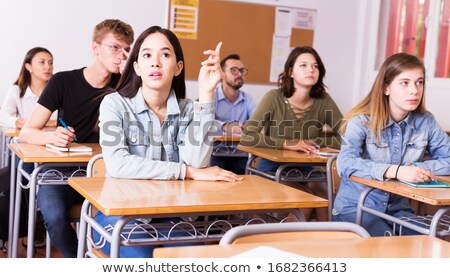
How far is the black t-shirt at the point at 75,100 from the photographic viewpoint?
10.4 feet

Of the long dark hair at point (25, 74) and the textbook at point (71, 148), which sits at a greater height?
the long dark hair at point (25, 74)

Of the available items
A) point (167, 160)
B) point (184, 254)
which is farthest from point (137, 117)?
point (184, 254)

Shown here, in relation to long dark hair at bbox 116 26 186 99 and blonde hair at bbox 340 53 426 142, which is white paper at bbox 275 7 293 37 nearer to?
blonde hair at bbox 340 53 426 142

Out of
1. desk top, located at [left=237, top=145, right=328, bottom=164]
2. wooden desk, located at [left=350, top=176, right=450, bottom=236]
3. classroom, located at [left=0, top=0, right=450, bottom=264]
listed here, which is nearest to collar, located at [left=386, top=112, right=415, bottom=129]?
classroom, located at [left=0, top=0, right=450, bottom=264]

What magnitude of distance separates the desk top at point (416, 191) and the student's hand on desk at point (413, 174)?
0.03 meters

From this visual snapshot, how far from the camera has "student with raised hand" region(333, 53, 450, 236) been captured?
2.67 meters

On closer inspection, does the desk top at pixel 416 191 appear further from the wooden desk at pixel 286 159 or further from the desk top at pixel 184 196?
the wooden desk at pixel 286 159

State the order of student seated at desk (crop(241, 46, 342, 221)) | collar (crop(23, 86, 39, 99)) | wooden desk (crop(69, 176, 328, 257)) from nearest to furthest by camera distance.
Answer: wooden desk (crop(69, 176, 328, 257)) < student seated at desk (crop(241, 46, 342, 221)) < collar (crop(23, 86, 39, 99))

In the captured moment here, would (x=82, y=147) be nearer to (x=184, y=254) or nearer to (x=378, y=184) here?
(x=378, y=184)

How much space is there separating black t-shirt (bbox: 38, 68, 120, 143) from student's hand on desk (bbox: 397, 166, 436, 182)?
165 centimetres

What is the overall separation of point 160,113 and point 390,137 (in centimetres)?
111

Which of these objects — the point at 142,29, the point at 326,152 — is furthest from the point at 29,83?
the point at 326,152

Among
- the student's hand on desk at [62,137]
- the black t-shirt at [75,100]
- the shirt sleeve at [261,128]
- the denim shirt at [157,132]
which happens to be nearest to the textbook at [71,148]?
the student's hand on desk at [62,137]

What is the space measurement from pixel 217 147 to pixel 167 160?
177 centimetres
